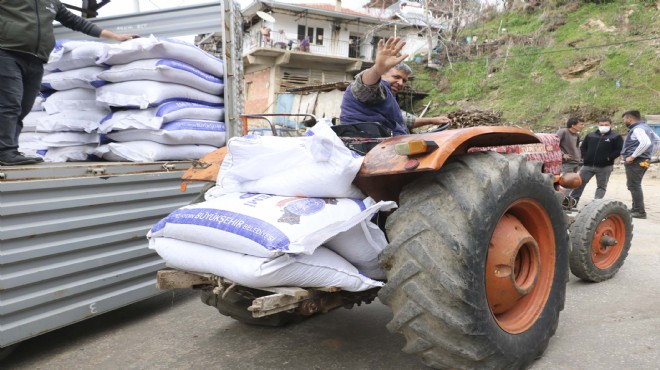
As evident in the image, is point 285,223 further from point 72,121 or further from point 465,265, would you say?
point 72,121

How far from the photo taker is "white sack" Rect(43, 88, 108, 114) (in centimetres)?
428

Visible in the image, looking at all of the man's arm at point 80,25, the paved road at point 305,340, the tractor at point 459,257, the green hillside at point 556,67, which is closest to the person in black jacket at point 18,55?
the man's arm at point 80,25

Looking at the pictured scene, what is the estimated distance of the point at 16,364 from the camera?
2.84 metres

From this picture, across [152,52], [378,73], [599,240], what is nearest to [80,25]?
[152,52]

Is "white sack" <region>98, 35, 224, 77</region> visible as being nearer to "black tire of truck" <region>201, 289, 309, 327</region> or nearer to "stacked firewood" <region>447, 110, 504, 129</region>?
"black tire of truck" <region>201, 289, 309, 327</region>

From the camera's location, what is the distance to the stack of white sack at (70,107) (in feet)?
13.5

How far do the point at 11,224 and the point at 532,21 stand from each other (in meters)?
29.0

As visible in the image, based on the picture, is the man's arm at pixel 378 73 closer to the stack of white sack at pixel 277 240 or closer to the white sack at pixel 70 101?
the stack of white sack at pixel 277 240

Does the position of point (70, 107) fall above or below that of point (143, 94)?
below

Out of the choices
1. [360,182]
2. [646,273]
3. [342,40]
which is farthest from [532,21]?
[360,182]

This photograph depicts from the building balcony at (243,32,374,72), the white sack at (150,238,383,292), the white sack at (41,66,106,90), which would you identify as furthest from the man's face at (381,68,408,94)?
the building balcony at (243,32,374,72)

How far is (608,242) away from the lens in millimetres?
3746

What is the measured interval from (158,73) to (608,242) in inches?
153

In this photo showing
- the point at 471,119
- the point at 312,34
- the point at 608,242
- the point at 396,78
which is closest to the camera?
the point at 396,78
